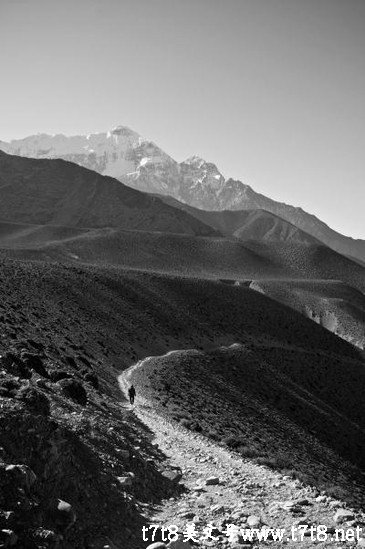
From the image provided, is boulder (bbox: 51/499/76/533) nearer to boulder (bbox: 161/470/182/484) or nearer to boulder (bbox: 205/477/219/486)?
boulder (bbox: 161/470/182/484)

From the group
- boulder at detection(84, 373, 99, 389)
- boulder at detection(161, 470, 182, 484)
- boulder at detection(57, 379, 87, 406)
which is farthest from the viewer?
boulder at detection(84, 373, 99, 389)

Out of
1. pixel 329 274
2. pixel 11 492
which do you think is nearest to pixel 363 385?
pixel 11 492

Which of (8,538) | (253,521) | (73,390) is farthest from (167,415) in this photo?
(8,538)

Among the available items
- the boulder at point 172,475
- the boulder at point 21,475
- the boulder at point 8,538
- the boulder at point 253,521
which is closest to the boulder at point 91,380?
the boulder at point 172,475

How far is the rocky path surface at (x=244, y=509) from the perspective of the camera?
1102cm

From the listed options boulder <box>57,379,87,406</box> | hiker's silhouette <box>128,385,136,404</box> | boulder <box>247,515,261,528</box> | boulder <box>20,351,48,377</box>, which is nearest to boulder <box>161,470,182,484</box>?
boulder <box>247,515,261,528</box>

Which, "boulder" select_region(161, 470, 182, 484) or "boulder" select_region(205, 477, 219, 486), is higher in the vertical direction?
"boulder" select_region(205, 477, 219, 486)

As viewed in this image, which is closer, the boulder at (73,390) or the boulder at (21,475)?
the boulder at (21,475)

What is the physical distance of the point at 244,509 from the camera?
1277cm

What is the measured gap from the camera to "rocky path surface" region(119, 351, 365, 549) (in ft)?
36.1

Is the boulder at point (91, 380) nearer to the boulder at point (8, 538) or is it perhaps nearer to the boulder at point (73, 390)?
the boulder at point (73, 390)

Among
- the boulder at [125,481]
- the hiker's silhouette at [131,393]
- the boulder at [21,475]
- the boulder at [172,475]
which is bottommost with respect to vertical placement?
the hiker's silhouette at [131,393]

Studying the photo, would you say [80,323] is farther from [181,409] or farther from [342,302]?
[342,302]

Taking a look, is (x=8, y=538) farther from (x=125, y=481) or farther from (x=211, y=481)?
(x=211, y=481)
